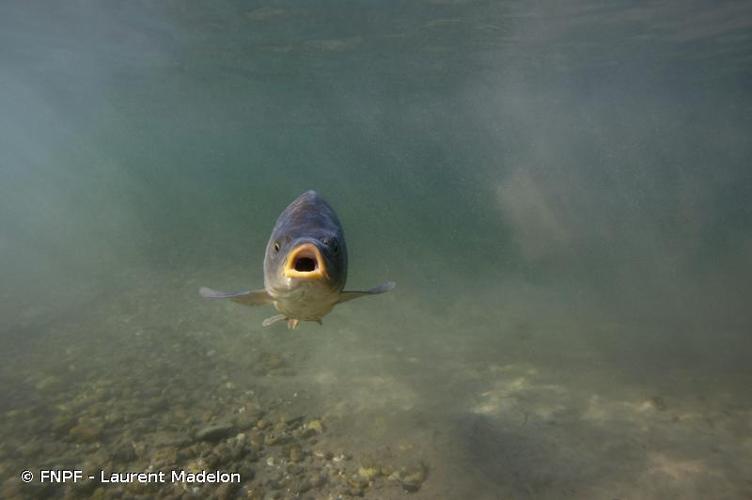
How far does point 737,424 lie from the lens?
606 centimetres

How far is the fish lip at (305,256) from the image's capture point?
8.46 feet

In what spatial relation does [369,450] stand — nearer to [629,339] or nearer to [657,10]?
→ [629,339]

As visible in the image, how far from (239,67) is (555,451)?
93.9 feet

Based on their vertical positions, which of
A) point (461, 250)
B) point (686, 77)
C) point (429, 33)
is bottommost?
point (461, 250)

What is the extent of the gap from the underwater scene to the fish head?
0.09 ft

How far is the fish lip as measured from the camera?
258cm

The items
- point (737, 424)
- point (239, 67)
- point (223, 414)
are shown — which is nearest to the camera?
point (737, 424)

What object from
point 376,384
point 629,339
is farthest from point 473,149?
point 376,384

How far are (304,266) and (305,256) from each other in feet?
0.60

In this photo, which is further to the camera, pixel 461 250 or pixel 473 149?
pixel 473 149

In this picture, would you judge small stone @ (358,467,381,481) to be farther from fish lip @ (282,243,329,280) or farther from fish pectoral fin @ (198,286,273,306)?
fish lip @ (282,243,329,280)

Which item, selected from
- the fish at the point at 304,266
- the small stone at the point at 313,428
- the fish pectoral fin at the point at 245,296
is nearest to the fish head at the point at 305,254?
the fish at the point at 304,266

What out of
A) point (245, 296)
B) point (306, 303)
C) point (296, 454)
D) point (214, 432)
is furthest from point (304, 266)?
point (214, 432)

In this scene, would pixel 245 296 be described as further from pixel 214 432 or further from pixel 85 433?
pixel 85 433
